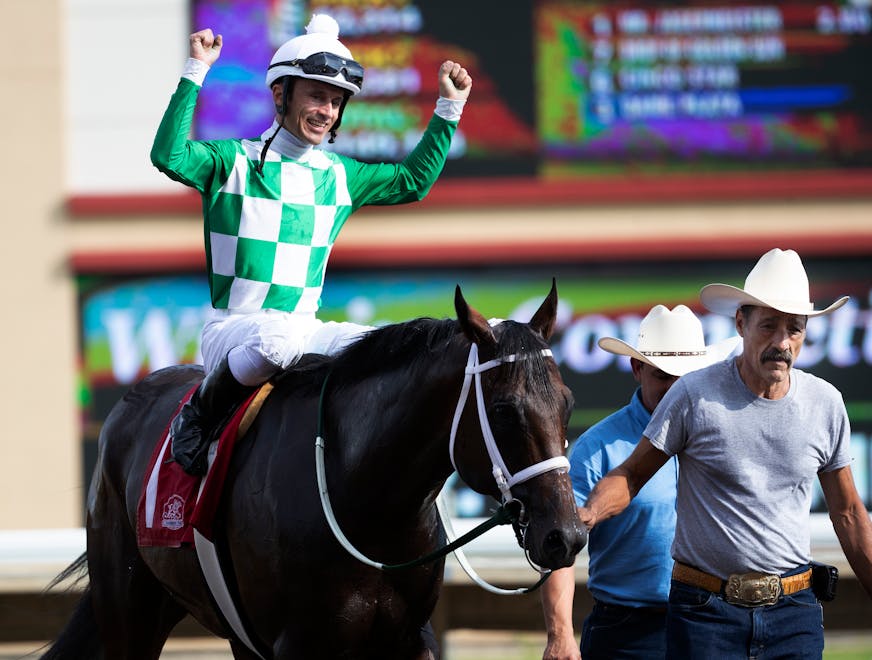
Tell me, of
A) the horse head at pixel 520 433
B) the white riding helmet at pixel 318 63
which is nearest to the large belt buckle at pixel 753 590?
the horse head at pixel 520 433

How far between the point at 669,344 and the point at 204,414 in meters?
1.49

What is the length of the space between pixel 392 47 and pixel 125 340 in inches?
119

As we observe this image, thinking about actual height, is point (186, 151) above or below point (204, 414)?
above

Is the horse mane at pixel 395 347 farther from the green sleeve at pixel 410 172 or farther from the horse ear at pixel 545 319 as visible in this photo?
the green sleeve at pixel 410 172

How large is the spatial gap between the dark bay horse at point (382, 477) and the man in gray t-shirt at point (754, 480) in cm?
38

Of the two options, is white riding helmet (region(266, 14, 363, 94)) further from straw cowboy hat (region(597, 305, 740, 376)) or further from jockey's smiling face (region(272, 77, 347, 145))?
straw cowboy hat (region(597, 305, 740, 376))

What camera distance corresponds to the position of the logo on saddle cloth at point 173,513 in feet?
14.1

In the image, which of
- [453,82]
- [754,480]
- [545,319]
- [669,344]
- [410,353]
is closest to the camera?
[545,319]

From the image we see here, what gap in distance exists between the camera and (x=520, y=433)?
11.1 ft

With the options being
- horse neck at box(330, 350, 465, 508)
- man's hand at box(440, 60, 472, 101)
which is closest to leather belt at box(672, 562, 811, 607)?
horse neck at box(330, 350, 465, 508)

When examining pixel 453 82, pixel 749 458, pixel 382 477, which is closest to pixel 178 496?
pixel 382 477

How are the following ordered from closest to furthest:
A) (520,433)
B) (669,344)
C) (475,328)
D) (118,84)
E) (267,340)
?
(520,433), (475,328), (267,340), (669,344), (118,84)

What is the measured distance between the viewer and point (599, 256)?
10656 mm

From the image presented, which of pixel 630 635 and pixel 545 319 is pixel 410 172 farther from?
pixel 630 635
